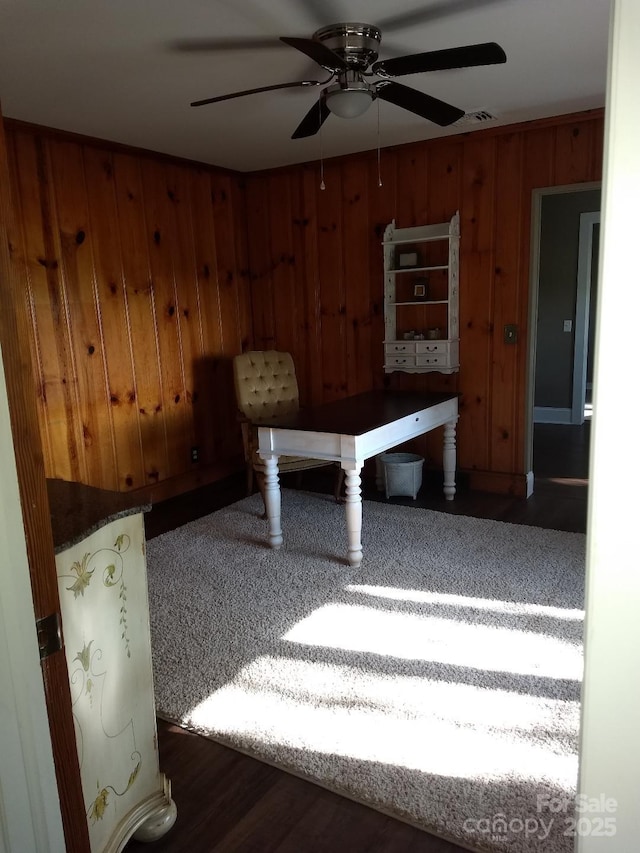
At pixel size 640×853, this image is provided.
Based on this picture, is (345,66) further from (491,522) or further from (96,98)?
(491,522)

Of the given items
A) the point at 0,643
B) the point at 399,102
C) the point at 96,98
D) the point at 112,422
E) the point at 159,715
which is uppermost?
the point at 96,98

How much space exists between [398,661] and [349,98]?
232 cm

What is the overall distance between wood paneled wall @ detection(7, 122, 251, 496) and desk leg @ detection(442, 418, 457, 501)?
1850mm

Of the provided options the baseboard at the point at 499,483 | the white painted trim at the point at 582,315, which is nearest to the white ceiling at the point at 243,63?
the baseboard at the point at 499,483

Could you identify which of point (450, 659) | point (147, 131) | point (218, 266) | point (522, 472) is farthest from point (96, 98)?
point (522, 472)

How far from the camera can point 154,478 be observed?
4.64 metres

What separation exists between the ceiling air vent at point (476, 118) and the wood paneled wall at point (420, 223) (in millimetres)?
239

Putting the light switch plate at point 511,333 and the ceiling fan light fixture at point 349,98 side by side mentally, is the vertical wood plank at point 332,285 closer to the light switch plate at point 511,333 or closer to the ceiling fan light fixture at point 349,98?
the light switch plate at point 511,333

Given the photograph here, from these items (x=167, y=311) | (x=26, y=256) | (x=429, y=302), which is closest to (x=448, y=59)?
(x=429, y=302)

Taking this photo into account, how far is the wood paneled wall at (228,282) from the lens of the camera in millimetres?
3924

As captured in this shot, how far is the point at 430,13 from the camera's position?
8.12 ft

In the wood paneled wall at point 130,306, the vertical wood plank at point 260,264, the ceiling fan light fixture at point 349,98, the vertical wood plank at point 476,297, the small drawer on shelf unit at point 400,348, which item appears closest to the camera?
the ceiling fan light fixture at point 349,98

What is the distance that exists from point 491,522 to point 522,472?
675 millimetres

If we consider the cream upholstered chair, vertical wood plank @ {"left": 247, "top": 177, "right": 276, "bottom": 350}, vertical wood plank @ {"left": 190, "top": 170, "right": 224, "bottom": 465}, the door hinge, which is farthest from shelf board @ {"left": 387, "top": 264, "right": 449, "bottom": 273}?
the door hinge
